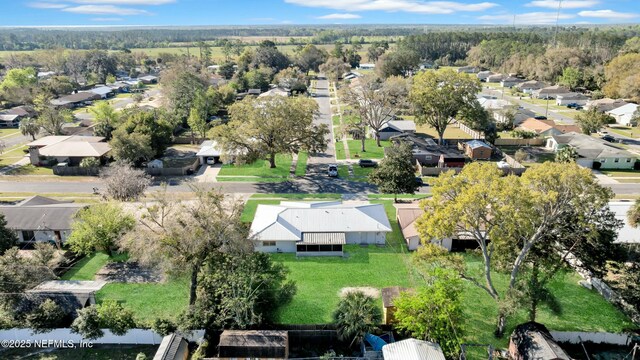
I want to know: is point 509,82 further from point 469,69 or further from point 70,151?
point 70,151

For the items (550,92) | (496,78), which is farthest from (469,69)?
(550,92)

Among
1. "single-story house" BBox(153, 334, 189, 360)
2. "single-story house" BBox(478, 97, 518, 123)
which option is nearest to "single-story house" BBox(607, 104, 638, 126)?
"single-story house" BBox(478, 97, 518, 123)

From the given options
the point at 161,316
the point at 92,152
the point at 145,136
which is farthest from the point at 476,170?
the point at 92,152

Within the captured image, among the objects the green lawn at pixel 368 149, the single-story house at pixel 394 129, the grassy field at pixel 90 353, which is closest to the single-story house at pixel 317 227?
the grassy field at pixel 90 353

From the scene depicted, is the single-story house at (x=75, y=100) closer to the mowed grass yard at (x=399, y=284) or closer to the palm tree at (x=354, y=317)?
the mowed grass yard at (x=399, y=284)

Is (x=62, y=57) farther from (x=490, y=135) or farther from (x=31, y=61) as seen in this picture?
(x=490, y=135)

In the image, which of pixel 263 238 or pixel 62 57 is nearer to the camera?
pixel 263 238
